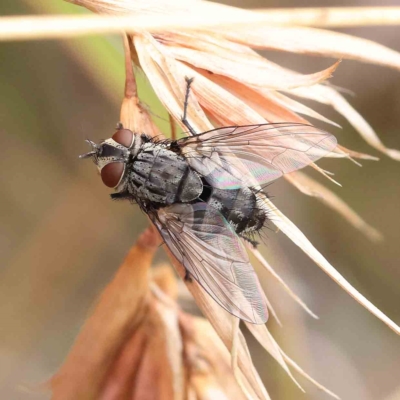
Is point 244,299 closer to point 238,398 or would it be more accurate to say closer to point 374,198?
point 238,398

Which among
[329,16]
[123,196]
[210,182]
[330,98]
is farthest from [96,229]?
[329,16]

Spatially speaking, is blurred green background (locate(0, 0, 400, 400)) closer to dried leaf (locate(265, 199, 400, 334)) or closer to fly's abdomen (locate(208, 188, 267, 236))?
fly's abdomen (locate(208, 188, 267, 236))

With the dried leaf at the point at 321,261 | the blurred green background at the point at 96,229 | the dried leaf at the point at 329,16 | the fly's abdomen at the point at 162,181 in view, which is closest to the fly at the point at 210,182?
the fly's abdomen at the point at 162,181

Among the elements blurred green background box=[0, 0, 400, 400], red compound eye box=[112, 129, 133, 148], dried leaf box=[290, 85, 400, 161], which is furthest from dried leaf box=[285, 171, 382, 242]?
red compound eye box=[112, 129, 133, 148]

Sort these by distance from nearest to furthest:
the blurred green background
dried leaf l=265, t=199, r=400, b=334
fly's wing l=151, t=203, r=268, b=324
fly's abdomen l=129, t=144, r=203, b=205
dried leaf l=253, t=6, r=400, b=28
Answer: dried leaf l=253, t=6, r=400, b=28, dried leaf l=265, t=199, r=400, b=334, fly's wing l=151, t=203, r=268, b=324, fly's abdomen l=129, t=144, r=203, b=205, the blurred green background

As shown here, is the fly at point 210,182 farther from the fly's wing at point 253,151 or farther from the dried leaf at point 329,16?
the dried leaf at point 329,16
